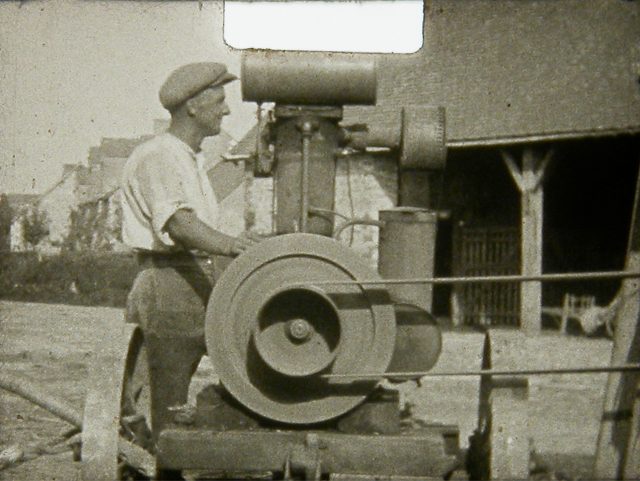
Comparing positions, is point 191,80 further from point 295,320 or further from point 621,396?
point 621,396

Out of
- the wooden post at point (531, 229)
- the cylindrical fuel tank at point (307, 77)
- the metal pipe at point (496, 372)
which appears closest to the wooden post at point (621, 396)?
the metal pipe at point (496, 372)

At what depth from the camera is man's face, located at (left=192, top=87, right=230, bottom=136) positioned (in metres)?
3.43

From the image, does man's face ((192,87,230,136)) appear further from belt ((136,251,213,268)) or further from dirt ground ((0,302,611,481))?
dirt ground ((0,302,611,481))

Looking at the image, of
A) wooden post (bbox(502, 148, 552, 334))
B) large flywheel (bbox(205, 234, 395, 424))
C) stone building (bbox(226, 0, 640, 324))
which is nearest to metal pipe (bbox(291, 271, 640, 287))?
large flywheel (bbox(205, 234, 395, 424))

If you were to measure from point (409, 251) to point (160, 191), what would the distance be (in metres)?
0.94

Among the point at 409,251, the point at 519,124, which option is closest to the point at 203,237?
the point at 409,251

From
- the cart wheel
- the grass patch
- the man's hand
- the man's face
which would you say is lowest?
the cart wheel

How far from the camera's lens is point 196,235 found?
10.3 feet

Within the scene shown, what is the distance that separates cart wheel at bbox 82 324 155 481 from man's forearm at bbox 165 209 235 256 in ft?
1.46

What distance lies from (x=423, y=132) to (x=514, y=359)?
0.88m

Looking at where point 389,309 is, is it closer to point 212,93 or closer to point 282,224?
point 282,224

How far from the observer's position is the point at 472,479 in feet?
11.4

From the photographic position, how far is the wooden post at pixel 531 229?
37.2 ft

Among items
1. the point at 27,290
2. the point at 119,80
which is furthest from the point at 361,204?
the point at 119,80
